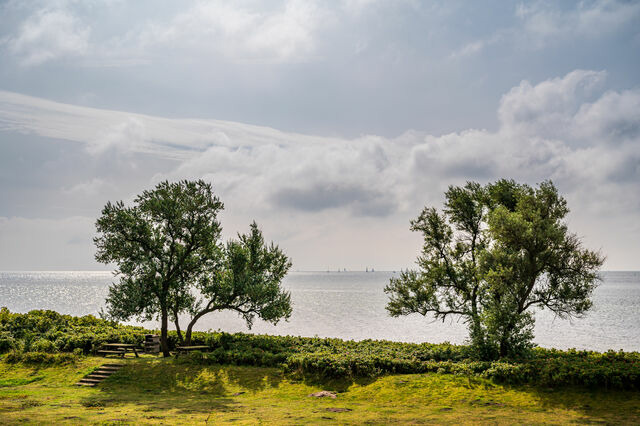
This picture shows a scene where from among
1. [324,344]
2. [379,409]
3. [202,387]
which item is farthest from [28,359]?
[379,409]

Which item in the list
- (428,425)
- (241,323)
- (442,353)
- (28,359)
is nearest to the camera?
(428,425)

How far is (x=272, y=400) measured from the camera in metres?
27.2

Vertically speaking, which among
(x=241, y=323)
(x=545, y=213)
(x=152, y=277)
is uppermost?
(x=545, y=213)

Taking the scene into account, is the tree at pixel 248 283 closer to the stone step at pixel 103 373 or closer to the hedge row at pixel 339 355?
the hedge row at pixel 339 355

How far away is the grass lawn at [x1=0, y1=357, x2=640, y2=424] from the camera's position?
22094 millimetres

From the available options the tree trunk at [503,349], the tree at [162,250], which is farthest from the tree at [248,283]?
the tree trunk at [503,349]

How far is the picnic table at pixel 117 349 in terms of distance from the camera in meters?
37.3

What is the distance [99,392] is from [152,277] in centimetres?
999

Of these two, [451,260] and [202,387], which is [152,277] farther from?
[451,260]

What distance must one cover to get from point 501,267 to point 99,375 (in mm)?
28465

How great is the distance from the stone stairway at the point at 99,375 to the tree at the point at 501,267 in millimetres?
21269

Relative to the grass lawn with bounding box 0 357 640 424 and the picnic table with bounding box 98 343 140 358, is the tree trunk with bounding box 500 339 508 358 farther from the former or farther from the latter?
the picnic table with bounding box 98 343 140 358

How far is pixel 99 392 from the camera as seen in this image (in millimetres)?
29609

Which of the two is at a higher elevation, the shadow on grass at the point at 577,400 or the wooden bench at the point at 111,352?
the wooden bench at the point at 111,352
